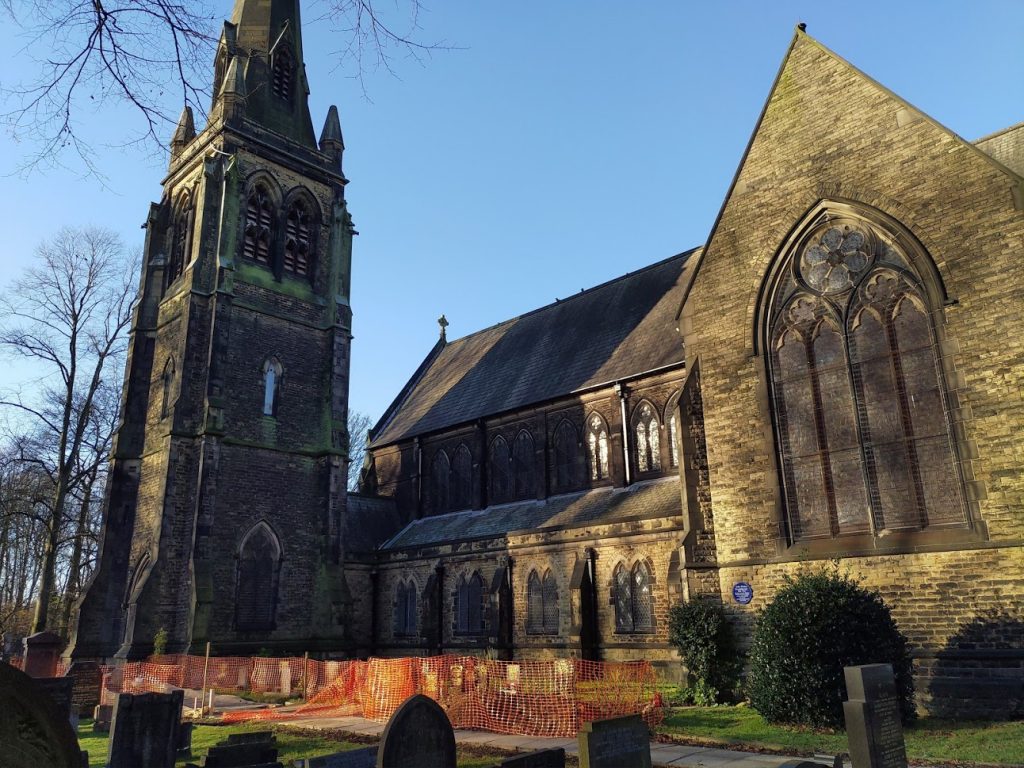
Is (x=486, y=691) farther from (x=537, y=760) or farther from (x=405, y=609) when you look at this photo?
(x=405, y=609)

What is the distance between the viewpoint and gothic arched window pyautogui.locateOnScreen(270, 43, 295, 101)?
32094 millimetres

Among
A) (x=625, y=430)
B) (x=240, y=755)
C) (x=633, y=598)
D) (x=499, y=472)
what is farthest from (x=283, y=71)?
(x=240, y=755)

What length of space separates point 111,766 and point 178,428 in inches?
710

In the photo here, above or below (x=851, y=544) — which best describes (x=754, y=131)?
above

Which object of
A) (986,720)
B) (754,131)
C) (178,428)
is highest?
(754,131)

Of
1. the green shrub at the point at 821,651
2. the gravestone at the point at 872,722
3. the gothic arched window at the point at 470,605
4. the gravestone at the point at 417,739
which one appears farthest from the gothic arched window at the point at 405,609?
the gravestone at the point at 872,722

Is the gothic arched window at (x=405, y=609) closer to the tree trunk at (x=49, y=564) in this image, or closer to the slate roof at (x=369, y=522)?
the slate roof at (x=369, y=522)

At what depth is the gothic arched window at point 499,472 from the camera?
2766 cm

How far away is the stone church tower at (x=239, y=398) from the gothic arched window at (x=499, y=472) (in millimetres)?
5582

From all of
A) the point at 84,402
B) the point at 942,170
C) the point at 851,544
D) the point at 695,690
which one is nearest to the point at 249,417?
the point at 84,402

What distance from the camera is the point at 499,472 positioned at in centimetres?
2803

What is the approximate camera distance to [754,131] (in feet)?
57.7

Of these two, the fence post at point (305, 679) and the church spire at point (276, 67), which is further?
the church spire at point (276, 67)

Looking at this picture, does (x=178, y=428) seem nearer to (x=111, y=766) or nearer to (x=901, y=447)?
(x=111, y=766)
